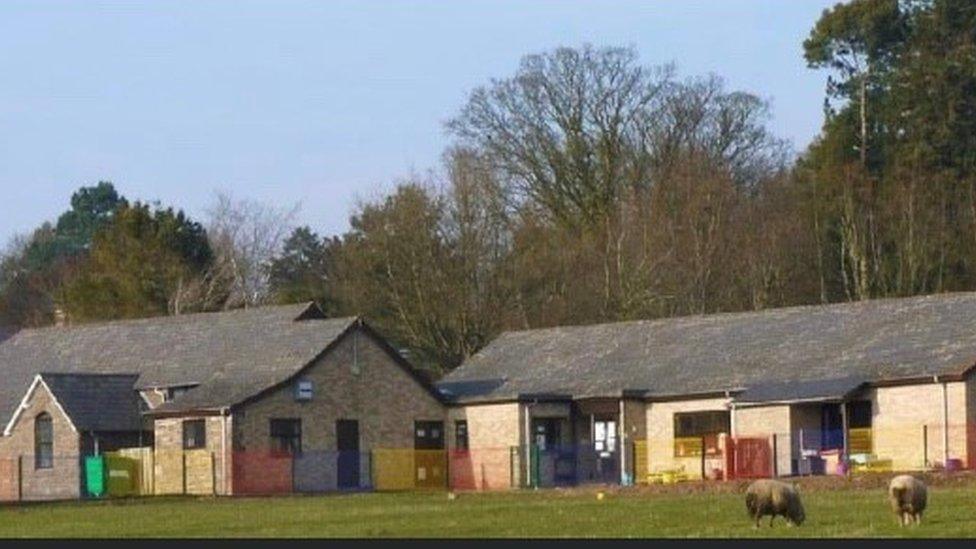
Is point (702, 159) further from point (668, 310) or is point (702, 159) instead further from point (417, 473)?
point (417, 473)

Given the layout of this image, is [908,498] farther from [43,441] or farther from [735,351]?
[43,441]

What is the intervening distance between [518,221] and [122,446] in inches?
1069

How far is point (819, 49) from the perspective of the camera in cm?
11394

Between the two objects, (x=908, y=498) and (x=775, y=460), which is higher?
(x=775, y=460)

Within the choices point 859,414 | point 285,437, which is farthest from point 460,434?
point 859,414

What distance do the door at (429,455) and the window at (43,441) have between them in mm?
11717

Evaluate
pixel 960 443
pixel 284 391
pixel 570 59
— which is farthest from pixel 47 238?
pixel 960 443

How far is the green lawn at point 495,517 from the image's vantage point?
4170cm

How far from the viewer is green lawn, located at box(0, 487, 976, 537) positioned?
1642 inches

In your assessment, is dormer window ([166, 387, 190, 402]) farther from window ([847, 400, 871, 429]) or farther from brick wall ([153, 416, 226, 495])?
window ([847, 400, 871, 429])

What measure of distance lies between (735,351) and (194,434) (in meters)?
16.8

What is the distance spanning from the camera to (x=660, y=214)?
102 m

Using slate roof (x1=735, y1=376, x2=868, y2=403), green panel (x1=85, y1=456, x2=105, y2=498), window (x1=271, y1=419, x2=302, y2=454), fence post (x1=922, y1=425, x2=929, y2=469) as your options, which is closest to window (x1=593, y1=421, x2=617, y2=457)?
slate roof (x1=735, y1=376, x2=868, y2=403)

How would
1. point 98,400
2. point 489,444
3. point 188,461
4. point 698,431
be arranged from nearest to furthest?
1. point 698,431
2. point 188,461
3. point 489,444
4. point 98,400
